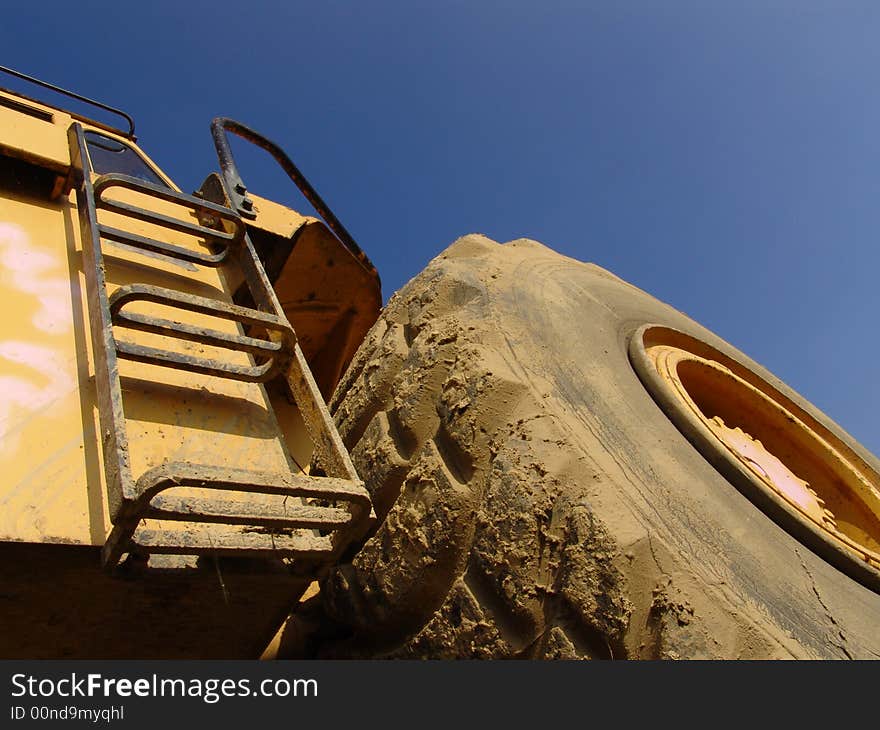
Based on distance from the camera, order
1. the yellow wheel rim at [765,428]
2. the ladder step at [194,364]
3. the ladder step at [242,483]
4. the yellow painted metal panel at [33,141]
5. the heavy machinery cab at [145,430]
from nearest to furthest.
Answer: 1. the ladder step at [242,483]
2. the heavy machinery cab at [145,430]
3. the ladder step at [194,364]
4. the yellow wheel rim at [765,428]
5. the yellow painted metal panel at [33,141]

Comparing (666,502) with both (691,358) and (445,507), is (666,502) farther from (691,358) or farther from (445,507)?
(691,358)

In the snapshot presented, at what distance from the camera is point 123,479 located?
131 centimetres

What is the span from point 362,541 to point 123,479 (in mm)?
652

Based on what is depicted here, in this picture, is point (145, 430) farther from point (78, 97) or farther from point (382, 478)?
point (78, 97)

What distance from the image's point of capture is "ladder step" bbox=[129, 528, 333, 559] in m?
1.33

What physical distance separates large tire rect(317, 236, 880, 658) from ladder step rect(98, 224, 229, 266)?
67 cm

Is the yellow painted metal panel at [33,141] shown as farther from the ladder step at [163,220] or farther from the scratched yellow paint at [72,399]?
the ladder step at [163,220]

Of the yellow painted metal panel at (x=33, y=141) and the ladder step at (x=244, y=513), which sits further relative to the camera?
the yellow painted metal panel at (x=33, y=141)

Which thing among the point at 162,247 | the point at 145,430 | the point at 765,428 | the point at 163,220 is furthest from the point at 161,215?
the point at 765,428

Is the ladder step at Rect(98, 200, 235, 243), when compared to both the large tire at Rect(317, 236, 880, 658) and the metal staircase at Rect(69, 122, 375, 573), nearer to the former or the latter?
the metal staircase at Rect(69, 122, 375, 573)

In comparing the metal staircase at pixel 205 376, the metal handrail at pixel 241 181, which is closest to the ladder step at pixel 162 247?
the metal staircase at pixel 205 376

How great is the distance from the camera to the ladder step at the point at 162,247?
7.03 feet

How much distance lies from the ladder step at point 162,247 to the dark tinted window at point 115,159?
58 centimetres

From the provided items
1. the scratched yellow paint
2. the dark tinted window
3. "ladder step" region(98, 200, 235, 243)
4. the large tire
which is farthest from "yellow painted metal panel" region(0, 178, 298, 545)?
the dark tinted window
